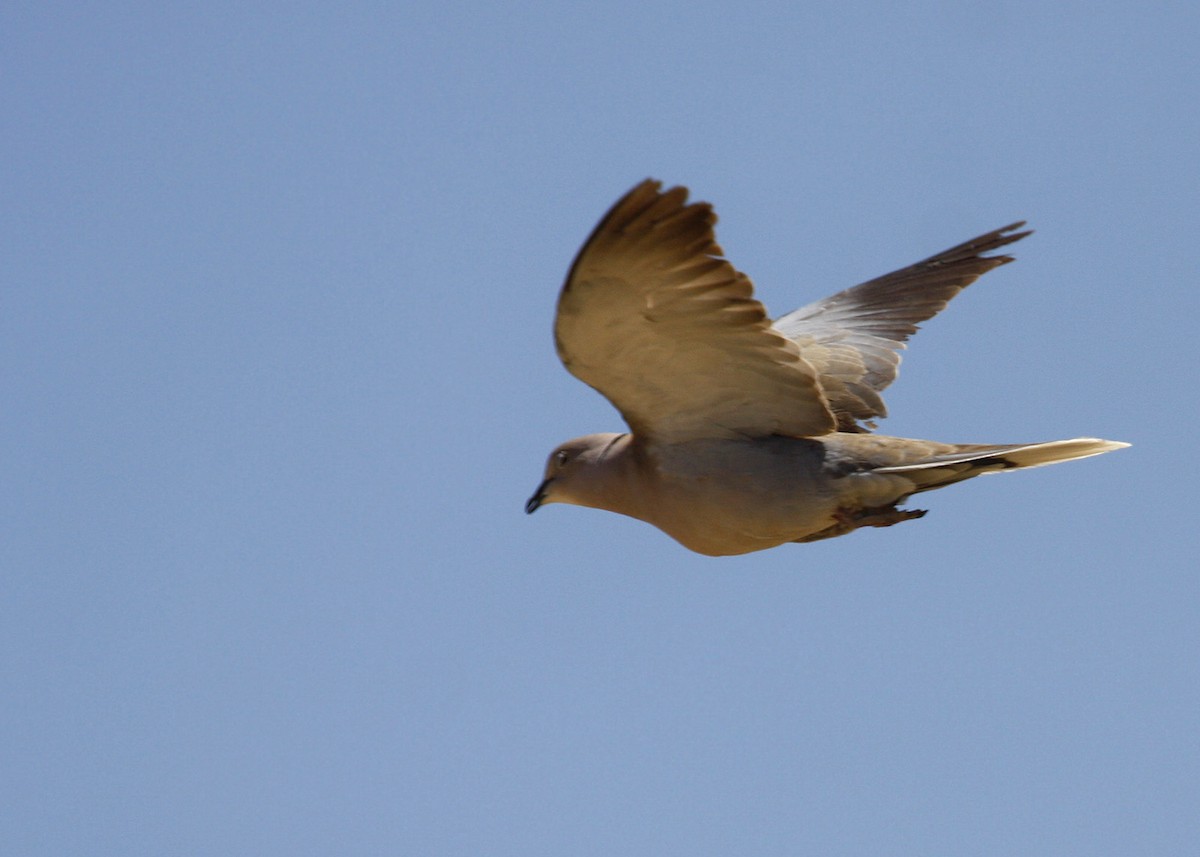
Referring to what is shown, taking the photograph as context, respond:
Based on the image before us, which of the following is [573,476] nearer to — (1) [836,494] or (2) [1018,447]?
(1) [836,494]

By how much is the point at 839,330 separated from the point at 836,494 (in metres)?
2.29

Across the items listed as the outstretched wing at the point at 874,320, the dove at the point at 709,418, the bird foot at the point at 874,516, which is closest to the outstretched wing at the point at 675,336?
the dove at the point at 709,418

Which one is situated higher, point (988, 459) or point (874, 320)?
point (874, 320)

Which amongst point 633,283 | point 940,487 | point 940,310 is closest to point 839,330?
point 940,310

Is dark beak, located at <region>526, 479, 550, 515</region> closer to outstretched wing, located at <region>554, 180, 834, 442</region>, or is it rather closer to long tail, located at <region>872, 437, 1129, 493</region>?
outstretched wing, located at <region>554, 180, 834, 442</region>

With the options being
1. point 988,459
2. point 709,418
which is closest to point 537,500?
point 709,418

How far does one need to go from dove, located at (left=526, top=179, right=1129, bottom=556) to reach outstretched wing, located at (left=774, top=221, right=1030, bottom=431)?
0.09 feet

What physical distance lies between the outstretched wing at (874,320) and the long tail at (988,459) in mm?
895

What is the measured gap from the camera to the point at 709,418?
730 cm

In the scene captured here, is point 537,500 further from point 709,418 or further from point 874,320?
point 874,320

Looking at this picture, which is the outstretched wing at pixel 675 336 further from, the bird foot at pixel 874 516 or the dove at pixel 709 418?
the bird foot at pixel 874 516

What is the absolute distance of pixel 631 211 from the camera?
5906 mm

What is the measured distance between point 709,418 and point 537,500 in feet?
4.66

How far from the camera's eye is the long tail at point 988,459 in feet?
23.9
